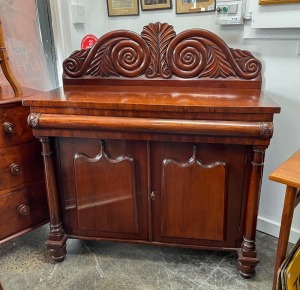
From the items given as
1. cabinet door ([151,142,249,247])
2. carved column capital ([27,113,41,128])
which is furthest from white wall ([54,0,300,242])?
carved column capital ([27,113,41,128])

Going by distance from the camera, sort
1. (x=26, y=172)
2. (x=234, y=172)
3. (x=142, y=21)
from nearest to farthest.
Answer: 1. (x=234, y=172)
2. (x=26, y=172)
3. (x=142, y=21)

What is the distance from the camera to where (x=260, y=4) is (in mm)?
1332

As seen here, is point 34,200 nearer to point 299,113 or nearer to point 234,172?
point 234,172

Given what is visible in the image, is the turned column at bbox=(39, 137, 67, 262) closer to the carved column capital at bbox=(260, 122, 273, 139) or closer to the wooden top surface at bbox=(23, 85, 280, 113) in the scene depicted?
the wooden top surface at bbox=(23, 85, 280, 113)

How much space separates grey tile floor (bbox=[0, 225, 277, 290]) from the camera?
1345mm

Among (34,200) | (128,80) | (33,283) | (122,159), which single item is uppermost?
(128,80)

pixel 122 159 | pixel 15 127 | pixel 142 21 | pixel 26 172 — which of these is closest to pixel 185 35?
pixel 142 21

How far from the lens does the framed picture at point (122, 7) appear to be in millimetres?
1769

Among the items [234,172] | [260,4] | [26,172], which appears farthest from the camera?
[26,172]

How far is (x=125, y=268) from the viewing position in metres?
1.44

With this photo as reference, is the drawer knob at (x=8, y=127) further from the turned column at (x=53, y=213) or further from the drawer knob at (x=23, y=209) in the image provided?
the drawer knob at (x=23, y=209)

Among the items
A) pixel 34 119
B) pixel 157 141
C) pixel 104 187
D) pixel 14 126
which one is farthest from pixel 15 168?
pixel 157 141

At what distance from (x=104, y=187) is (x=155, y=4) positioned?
42.5 inches

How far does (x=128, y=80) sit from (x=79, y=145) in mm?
418
